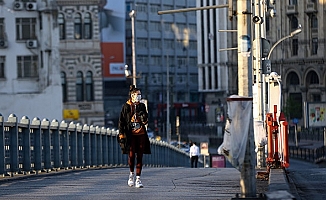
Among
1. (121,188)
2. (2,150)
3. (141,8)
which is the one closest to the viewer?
(121,188)

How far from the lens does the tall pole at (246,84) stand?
14.1 metres

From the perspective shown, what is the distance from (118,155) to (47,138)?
13512 millimetres

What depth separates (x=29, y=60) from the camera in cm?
7800

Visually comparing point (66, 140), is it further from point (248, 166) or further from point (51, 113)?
point (51, 113)

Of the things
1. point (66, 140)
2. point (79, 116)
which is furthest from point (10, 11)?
point (66, 140)

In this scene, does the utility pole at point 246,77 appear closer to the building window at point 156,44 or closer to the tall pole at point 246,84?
the tall pole at point 246,84

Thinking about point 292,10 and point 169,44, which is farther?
point 169,44

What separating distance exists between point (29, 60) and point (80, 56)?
20.0 meters

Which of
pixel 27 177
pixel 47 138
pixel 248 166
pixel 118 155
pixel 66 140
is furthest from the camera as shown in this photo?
pixel 118 155

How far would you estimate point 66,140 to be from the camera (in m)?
32.3

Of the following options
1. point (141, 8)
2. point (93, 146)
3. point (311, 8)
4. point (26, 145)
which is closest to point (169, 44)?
point (141, 8)

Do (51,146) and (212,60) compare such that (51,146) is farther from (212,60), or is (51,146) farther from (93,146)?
(212,60)

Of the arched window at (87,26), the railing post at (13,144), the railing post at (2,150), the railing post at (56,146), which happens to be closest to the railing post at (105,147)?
the railing post at (56,146)

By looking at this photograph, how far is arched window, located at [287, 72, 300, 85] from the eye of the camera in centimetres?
12019
